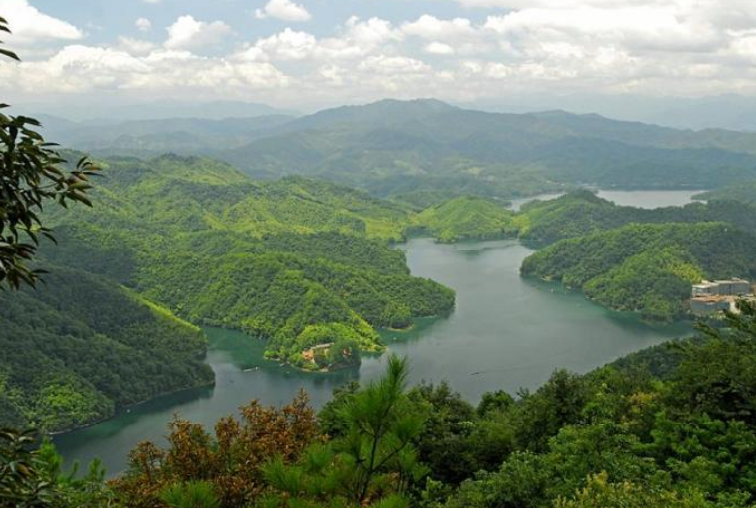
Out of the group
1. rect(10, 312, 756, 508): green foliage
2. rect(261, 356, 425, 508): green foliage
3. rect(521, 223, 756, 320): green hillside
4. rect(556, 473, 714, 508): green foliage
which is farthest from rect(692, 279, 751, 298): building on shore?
rect(261, 356, 425, 508): green foliage

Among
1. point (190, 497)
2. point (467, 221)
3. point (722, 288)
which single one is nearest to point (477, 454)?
point (190, 497)

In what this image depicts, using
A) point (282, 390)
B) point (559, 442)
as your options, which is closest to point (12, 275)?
point (559, 442)

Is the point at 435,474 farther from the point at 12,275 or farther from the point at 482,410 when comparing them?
the point at 12,275

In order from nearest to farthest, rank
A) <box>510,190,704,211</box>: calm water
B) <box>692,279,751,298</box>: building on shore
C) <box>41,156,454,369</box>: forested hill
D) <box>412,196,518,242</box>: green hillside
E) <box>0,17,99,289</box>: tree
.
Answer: <box>0,17,99,289</box>: tree, <box>41,156,454,369</box>: forested hill, <box>692,279,751,298</box>: building on shore, <box>412,196,518,242</box>: green hillside, <box>510,190,704,211</box>: calm water

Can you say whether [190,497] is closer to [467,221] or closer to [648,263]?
[648,263]

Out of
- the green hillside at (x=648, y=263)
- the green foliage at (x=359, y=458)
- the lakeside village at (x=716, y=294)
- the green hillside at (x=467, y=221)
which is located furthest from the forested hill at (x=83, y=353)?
the green hillside at (x=467, y=221)

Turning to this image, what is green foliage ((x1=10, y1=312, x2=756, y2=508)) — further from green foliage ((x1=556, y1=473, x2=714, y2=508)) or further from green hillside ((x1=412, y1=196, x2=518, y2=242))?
green hillside ((x1=412, y1=196, x2=518, y2=242))

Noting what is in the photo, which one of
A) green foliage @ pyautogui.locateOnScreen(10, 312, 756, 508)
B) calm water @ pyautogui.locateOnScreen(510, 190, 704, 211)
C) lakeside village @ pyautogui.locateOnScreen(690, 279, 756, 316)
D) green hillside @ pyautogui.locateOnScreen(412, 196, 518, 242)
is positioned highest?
green foliage @ pyautogui.locateOnScreen(10, 312, 756, 508)
